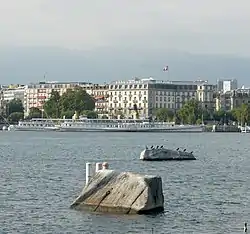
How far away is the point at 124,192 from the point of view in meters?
37.8

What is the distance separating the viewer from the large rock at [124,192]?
3744 centimetres

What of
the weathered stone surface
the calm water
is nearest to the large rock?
the calm water

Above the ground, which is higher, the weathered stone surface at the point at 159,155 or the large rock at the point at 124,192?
the large rock at the point at 124,192

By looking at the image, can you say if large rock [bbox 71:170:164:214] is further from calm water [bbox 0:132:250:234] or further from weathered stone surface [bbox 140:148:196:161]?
weathered stone surface [bbox 140:148:196:161]

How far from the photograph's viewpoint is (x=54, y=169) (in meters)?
75.9

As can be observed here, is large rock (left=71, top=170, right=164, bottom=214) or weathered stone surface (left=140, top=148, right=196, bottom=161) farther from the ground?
large rock (left=71, top=170, right=164, bottom=214)

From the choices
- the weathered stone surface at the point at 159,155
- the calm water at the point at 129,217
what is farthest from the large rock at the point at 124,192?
the weathered stone surface at the point at 159,155

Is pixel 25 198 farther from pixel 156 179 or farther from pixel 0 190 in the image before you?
pixel 156 179

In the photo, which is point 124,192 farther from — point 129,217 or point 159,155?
point 159,155

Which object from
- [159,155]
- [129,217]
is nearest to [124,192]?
[129,217]

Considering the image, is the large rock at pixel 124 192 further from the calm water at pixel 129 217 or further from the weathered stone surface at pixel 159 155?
the weathered stone surface at pixel 159 155

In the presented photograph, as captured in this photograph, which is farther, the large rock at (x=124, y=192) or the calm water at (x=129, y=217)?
the large rock at (x=124, y=192)

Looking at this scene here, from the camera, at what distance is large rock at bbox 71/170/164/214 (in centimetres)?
3744

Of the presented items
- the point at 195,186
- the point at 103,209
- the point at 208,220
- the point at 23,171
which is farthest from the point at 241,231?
the point at 23,171
